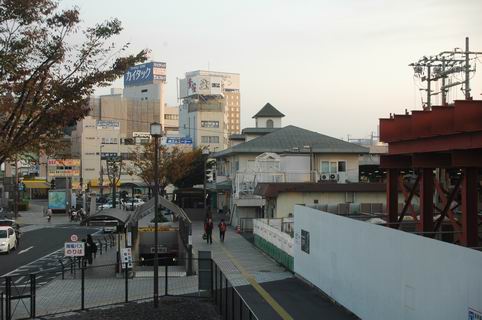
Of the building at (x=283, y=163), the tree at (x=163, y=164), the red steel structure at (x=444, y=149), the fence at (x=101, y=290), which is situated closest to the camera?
the red steel structure at (x=444, y=149)

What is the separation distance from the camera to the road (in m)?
27.2

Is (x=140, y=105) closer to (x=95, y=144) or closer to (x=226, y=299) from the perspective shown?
(x=95, y=144)

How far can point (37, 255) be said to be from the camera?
113 feet

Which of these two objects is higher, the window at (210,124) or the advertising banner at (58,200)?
the window at (210,124)

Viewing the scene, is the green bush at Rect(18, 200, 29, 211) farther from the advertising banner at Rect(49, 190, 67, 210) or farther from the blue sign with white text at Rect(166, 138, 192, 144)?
the blue sign with white text at Rect(166, 138, 192, 144)

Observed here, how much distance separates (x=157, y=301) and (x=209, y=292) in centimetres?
274

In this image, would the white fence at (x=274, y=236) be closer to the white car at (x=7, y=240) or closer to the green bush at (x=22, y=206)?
the white car at (x=7, y=240)

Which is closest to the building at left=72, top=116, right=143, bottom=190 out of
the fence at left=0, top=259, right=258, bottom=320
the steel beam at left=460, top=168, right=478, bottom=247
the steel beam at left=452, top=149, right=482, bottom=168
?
the fence at left=0, top=259, right=258, bottom=320

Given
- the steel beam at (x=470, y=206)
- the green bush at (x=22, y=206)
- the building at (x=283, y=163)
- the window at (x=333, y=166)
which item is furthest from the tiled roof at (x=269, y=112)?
the steel beam at (x=470, y=206)

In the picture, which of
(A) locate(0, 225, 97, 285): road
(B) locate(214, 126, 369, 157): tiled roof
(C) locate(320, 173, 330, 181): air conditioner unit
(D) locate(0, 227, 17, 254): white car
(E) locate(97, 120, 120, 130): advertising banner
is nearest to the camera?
(A) locate(0, 225, 97, 285): road

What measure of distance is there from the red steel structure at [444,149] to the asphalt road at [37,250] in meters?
17.8

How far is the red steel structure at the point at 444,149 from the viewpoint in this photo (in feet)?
47.9

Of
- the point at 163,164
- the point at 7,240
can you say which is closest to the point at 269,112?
the point at 163,164

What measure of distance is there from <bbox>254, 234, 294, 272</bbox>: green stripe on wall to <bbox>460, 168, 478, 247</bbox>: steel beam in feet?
33.8
